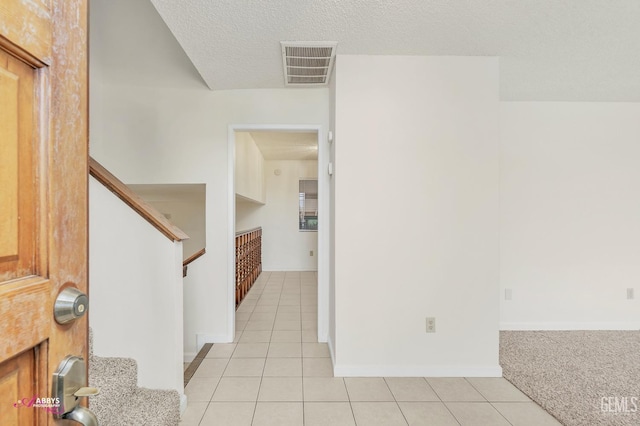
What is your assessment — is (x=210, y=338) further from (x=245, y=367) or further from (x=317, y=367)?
(x=317, y=367)

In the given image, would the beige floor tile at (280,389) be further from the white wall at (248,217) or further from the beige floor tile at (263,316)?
the white wall at (248,217)

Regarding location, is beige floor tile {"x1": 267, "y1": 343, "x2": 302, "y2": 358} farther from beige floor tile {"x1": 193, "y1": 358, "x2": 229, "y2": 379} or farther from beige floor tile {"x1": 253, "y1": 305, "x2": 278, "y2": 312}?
beige floor tile {"x1": 253, "y1": 305, "x2": 278, "y2": 312}

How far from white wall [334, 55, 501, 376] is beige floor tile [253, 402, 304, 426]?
0.51 m

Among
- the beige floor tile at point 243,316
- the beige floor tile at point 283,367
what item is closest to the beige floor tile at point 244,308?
the beige floor tile at point 243,316

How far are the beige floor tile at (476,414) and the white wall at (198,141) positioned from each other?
1.98 m

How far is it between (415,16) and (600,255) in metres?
3.21

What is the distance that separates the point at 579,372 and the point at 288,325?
2542 mm

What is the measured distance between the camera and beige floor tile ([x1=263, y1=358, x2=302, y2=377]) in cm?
225

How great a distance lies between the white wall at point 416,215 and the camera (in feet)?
7.35

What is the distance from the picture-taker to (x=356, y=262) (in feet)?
7.36

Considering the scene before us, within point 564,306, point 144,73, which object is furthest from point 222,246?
point 564,306

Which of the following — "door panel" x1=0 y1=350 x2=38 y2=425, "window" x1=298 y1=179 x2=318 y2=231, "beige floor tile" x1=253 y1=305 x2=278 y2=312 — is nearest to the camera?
"door panel" x1=0 y1=350 x2=38 y2=425

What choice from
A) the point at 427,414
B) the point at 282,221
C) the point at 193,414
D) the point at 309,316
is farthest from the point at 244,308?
the point at 282,221

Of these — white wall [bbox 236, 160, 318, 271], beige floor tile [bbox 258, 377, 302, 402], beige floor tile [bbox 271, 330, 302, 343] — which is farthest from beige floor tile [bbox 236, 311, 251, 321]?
white wall [bbox 236, 160, 318, 271]
